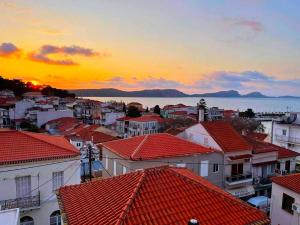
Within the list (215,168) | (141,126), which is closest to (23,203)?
(215,168)

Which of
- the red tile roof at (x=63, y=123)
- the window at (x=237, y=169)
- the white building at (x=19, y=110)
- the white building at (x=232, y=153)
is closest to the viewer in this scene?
the white building at (x=232, y=153)

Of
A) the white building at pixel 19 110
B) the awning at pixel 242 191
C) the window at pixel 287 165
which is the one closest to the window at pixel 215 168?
the awning at pixel 242 191

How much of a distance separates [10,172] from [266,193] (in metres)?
24.4

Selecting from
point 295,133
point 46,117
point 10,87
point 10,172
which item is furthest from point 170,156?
point 10,87

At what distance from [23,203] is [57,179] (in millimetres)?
2557

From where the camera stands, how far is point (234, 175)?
27.0 meters

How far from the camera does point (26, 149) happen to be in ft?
62.8

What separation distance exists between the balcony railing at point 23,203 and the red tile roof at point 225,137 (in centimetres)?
1599

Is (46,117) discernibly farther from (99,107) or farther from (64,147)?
(64,147)

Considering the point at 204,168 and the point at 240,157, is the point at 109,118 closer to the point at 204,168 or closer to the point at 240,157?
the point at 240,157

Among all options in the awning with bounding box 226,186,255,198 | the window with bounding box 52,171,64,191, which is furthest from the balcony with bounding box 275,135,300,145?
the window with bounding box 52,171,64,191

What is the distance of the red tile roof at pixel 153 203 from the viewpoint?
28.4ft

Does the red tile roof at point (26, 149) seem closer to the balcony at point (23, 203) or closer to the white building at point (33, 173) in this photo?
the white building at point (33, 173)

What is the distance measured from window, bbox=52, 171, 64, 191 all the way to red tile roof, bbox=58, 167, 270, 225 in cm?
879
